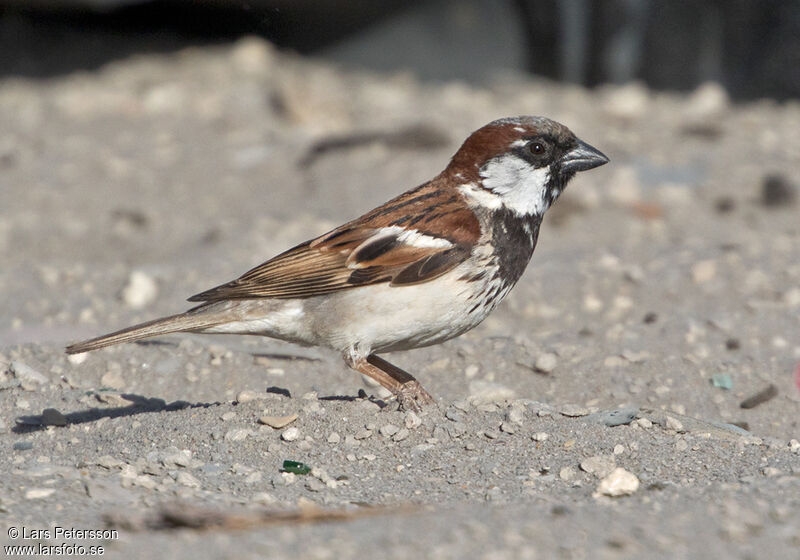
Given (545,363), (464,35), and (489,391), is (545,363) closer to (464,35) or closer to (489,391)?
(489,391)

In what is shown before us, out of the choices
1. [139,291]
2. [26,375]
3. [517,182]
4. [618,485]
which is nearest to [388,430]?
[618,485]

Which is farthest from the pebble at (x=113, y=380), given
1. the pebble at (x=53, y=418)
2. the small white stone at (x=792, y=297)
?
the small white stone at (x=792, y=297)

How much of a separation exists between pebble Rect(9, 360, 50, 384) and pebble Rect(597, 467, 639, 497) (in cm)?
277

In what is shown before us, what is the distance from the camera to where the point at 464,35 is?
491 inches

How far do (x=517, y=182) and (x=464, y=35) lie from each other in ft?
26.4

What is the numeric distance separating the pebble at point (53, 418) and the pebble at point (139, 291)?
2092 millimetres

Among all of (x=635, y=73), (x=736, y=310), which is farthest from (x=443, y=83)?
(x=736, y=310)

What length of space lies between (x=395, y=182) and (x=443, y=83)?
375cm

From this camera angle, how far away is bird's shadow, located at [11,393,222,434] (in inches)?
177

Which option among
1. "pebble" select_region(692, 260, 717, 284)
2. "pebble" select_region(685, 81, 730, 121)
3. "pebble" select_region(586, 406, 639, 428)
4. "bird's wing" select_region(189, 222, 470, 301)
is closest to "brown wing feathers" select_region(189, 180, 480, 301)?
"bird's wing" select_region(189, 222, 470, 301)

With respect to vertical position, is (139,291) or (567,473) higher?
(567,473)

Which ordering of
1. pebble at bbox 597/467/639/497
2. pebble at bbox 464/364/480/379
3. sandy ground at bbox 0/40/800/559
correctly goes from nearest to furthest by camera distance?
sandy ground at bbox 0/40/800/559
pebble at bbox 597/467/639/497
pebble at bbox 464/364/480/379

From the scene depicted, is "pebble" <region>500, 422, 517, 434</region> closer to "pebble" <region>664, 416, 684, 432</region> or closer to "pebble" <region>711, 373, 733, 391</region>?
"pebble" <region>664, 416, 684, 432</region>

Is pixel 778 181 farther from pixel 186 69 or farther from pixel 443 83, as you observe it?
pixel 186 69
